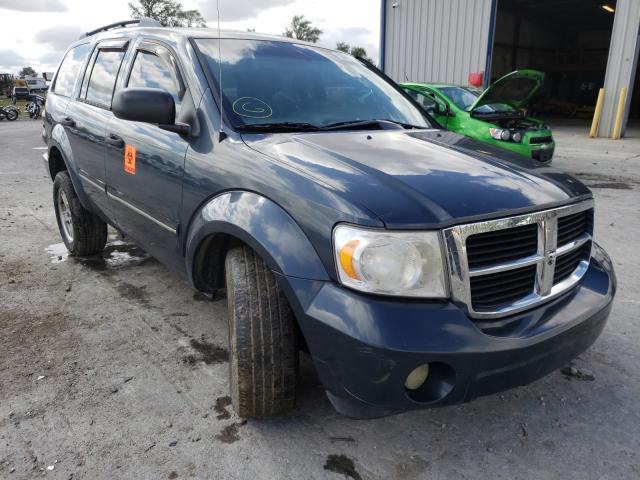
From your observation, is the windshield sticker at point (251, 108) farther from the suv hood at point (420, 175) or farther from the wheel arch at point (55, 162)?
the wheel arch at point (55, 162)

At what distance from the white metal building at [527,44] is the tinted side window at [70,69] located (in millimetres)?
9463

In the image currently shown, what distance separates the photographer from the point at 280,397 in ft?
6.95

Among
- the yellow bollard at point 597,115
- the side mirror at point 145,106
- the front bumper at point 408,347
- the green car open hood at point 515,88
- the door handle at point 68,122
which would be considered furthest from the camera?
the yellow bollard at point 597,115

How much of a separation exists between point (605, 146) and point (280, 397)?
13.1 meters

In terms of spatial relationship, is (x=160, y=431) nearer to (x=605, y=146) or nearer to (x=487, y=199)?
(x=487, y=199)

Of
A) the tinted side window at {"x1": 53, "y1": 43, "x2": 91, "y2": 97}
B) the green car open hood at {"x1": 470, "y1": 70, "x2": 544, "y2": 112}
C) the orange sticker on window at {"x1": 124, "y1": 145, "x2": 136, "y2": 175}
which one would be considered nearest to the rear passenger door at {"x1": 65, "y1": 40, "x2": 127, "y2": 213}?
the tinted side window at {"x1": 53, "y1": 43, "x2": 91, "y2": 97}

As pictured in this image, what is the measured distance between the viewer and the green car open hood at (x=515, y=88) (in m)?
5.27

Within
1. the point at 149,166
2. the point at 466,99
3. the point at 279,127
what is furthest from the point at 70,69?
the point at 466,99

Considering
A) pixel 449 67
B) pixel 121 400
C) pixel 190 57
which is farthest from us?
pixel 449 67

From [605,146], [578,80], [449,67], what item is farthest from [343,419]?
[578,80]

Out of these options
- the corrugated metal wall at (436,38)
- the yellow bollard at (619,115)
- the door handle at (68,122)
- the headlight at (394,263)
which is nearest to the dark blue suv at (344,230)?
the headlight at (394,263)

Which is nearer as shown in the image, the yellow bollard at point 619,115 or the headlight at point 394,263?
the headlight at point 394,263

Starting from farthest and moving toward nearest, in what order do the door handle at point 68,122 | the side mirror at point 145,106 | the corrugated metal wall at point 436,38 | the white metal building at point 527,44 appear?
the corrugated metal wall at point 436,38
the white metal building at point 527,44
the door handle at point 68,122
the side mirror at point 145,106

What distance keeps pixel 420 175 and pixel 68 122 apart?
2996mm
